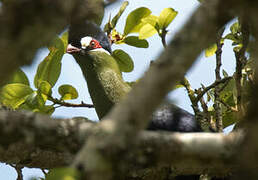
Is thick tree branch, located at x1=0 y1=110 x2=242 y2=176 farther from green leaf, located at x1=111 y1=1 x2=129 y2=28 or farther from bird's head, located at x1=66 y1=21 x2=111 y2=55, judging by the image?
bird's head, located at x1=66 y1=21 x2=111 y2=55

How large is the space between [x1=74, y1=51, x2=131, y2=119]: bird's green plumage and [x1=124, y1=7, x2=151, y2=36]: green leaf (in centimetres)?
53

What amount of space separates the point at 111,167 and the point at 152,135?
0.30 m

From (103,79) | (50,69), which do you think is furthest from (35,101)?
(103,79)

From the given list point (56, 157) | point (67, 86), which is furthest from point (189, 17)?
point (67, 86)

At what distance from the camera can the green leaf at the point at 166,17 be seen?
2332mm

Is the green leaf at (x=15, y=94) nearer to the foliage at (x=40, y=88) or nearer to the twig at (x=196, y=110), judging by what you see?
the foliage at (x=40, y=88)

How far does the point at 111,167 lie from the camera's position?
36.2 inches

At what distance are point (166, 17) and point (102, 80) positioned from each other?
3.19ft

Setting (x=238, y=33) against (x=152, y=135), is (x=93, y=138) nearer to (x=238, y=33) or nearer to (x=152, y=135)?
(x=152, y=135)

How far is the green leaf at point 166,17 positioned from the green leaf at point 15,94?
34.0 inches

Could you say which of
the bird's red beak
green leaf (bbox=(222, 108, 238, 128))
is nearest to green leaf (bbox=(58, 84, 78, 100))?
the bird's red beak

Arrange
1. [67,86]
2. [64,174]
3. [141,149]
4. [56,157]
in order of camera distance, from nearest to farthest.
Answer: [64,174] < [141,149] < [56,157] < [67,86]

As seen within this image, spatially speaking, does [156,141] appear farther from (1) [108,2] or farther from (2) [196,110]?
(2) [196,110]

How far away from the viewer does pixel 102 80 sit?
125 inches
